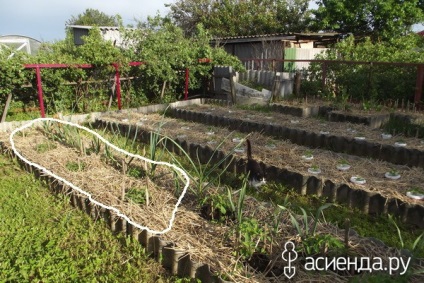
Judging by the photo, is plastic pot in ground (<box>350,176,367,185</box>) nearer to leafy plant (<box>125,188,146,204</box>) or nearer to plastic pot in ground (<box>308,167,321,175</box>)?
plastic pot in ground (<box>308,167,321,175</box>)

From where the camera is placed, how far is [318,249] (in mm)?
2469

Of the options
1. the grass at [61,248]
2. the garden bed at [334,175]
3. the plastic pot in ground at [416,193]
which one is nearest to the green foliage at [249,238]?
the grass at [61,248]

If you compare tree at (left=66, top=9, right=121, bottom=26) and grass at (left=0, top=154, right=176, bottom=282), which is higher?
tree at (left=66, top=9, right=121, bottom=26)

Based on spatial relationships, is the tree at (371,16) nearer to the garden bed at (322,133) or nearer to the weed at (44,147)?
the garden bed at (322,133)

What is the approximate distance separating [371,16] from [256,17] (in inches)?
265

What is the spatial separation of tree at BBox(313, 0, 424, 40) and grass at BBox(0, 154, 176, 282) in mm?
18532

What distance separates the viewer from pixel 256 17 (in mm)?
21984

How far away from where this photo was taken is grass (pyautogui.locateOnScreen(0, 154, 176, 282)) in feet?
8.73

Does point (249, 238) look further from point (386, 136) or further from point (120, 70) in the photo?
point (120, 70)

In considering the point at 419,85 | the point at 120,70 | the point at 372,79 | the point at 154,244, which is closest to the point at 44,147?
the point at 154,244

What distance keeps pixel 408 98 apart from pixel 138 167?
786cm

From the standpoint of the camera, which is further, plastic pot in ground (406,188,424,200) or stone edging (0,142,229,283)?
plastic pot in ground (406,188,424,200)

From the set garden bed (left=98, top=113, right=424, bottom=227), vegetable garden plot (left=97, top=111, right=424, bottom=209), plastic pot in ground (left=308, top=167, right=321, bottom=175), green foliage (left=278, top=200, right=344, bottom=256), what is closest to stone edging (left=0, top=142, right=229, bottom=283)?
green foliage (left=278, top=200, right=344, bottom=256)

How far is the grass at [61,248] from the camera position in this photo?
266 centimetres
